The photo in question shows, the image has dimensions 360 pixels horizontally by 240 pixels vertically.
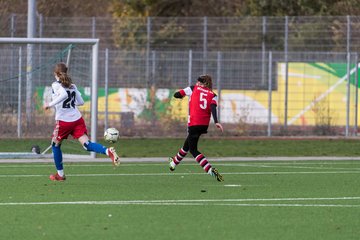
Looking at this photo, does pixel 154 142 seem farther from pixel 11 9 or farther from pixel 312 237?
pixel 312 237

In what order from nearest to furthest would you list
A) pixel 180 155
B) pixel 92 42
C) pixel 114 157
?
pixel 114 157
pixel 180 155
pixel 92 42

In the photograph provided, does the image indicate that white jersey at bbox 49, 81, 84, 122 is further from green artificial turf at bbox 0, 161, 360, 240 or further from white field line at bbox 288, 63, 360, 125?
white field line at bbox 288, 63, 360, 125

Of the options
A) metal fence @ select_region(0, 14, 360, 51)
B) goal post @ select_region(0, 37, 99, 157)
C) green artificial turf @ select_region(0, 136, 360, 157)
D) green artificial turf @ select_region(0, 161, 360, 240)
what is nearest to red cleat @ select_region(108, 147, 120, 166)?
green artificial turf @ select_region(0, 161, 360, 240)

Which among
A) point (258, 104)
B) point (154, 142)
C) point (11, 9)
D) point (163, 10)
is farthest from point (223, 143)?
point (163, 10)

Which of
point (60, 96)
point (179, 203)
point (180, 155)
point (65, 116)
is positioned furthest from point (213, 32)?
point (179, 203)


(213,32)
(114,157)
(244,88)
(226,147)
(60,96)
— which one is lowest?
(226,147)

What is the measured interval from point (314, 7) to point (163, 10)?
7.33m

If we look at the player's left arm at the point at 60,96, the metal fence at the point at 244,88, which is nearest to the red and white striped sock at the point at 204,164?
the player's left arm at the point at 60,96

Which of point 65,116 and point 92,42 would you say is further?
point 92,42

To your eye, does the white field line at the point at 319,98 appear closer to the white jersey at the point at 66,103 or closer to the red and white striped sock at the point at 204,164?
the red and white striped sock at the point at 204,164

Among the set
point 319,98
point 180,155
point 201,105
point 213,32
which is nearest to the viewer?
point 201,105

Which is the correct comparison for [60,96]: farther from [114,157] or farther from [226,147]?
[226,147]

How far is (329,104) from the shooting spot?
107 feet

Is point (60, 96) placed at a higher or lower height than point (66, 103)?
higher
